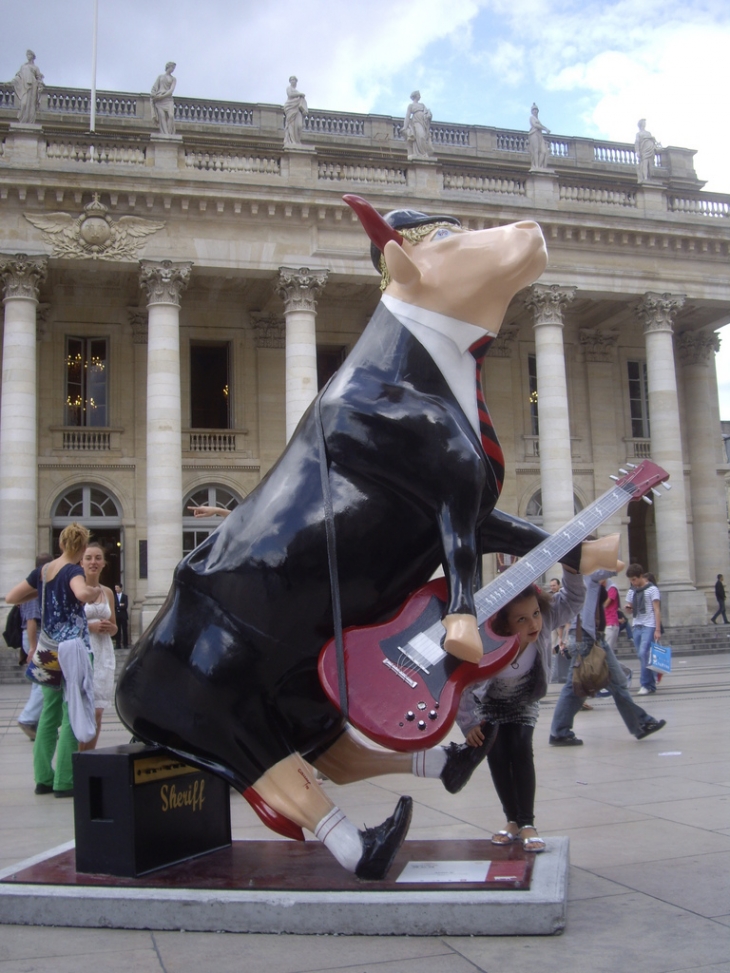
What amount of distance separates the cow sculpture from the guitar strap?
0.07ft

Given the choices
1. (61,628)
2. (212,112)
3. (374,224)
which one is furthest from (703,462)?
(374,224)

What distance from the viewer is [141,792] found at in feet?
12.6

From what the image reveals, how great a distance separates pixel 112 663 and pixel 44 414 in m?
18.8

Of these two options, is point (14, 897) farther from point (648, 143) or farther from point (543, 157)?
point (648, 143)

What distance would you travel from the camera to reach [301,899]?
341 cm

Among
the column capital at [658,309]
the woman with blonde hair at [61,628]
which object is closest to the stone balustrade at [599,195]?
the column capital at [658,309]

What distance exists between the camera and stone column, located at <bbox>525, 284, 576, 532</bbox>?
2439 cm

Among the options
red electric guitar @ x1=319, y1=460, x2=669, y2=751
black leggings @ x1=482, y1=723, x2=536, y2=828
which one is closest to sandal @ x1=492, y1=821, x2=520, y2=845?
black leggings @ x1=482, y1=723, x2=536, y2=828

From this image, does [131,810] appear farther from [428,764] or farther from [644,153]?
[644,153]

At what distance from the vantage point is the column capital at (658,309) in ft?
85.0

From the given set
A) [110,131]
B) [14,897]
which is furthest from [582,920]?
[110,131]

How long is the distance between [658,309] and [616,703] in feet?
63.8

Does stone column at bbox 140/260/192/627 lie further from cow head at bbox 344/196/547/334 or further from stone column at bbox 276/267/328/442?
cow head at bbox 344/196/547/334

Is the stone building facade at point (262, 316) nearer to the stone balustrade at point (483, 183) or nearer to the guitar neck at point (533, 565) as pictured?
the stone balustrade at point (483, 183)
